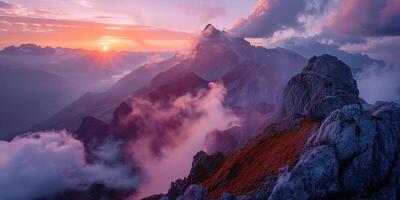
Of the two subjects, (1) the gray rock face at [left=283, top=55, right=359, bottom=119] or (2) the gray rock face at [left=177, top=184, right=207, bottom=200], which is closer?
(2) the gray rock face at [left=177, top=184, right=207, bottom=200]

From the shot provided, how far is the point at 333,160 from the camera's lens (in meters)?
80.6

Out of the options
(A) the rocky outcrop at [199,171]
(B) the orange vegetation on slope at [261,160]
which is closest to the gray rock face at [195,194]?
(B) the orange vegetation on slope at [261,160]

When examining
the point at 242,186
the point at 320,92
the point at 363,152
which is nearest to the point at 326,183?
the point at 363,152

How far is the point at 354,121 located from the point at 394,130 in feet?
28.5

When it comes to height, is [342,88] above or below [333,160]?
above

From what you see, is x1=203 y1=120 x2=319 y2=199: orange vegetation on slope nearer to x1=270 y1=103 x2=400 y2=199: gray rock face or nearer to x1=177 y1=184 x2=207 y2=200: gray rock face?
x1=177 y1=184 x2=207 y2=200: gray rock face

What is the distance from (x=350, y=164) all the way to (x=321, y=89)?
88.1 m

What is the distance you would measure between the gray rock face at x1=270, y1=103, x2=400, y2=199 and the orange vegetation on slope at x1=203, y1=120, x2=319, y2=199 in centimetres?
1947

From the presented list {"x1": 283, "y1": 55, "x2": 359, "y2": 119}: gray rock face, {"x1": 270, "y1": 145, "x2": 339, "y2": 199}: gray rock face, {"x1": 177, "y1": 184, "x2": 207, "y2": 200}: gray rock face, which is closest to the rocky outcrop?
{"x1": 283, "y1": 55, "x2": 359, "y2": 119}: gray rock face

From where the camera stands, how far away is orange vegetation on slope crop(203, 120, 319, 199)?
11000cm

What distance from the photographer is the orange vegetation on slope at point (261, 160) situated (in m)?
110

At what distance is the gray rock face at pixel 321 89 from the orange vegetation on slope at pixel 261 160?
22.6 ft

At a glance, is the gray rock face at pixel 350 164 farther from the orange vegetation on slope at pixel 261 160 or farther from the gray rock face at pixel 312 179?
the orange vegetation on slope at pixel 261 160

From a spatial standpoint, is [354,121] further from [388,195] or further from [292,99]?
[292,99]
